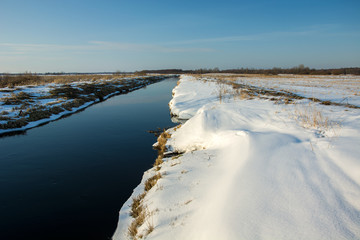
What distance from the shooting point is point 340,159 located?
3.17 meters

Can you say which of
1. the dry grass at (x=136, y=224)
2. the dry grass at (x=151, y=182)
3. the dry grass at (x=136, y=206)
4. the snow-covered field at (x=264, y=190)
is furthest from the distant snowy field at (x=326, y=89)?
the dry grass at (x=136, y=224)

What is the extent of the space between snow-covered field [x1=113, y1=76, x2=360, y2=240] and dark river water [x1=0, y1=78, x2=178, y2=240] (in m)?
0.79

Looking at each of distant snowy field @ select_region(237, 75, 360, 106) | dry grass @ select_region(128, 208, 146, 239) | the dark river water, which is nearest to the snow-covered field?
dry grass @ select_region(128, 208, 146, 239)

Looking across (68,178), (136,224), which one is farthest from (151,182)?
(68,178)

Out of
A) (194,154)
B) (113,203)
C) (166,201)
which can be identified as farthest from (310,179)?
(113,203)

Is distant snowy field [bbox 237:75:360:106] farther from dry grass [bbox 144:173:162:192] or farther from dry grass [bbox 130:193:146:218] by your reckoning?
dry grass [bbox 130:193:146:218]

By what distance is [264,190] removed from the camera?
9.18 feet

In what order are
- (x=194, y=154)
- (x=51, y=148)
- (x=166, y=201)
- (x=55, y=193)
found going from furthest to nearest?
1. (x=51, y=148)
2. (x=194, y=154)
3. (x=55, y=193)
4. (x=166, y=201)

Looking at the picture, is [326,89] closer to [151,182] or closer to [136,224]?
[151,182]

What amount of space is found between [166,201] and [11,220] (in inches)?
135

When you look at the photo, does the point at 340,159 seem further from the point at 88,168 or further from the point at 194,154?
the point at 88,168

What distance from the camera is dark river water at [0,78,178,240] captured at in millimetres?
3830

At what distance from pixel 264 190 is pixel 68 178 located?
5.37 m

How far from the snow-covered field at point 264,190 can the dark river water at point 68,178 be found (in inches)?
30.9
